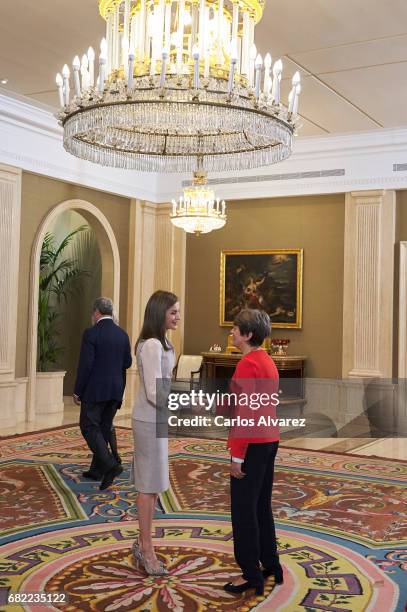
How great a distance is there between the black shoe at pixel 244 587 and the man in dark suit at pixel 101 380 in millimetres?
2335

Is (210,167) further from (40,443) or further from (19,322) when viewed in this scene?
(19,322)

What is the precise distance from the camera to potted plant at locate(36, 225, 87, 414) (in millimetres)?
10961

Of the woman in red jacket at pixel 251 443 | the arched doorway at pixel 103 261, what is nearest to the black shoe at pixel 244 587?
the woman in red jacket at pixel 251 443

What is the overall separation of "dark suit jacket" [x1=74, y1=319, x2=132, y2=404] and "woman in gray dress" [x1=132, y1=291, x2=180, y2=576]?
2.09m

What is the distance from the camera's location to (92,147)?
5.81m

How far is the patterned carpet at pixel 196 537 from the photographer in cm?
371

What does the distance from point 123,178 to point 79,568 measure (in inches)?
343

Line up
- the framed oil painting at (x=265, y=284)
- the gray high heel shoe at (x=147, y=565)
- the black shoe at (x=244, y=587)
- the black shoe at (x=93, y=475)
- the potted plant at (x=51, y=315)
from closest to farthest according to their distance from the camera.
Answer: the black shoe at (x=244, y=587)
the gray high heel shoe at (x=147, y=565)
the black shoe at (x=93, y=475)
the potted plant at (x=51, y=315)
the framed oil painting at (x=265, y=284)

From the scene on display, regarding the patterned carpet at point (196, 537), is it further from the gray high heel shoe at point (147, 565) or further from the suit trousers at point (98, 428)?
the suit trousers at point (98, 428)

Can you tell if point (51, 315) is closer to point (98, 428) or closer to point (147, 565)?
point (98, 428)

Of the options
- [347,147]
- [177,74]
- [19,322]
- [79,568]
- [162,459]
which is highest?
[347,147]

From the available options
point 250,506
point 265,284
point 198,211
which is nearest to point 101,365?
point 250,506

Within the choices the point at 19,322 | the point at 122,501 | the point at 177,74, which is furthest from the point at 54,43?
the point at 122,501

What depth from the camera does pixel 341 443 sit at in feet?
28.8
